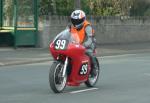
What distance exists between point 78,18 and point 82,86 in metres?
1.79

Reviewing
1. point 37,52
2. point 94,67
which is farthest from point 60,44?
point 37,52

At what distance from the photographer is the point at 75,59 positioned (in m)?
11.3

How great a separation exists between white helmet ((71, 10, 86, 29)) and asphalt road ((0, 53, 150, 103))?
1407 millimetres

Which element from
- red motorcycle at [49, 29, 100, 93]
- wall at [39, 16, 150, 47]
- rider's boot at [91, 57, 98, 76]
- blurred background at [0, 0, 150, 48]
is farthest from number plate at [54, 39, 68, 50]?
wall at [39, 16, 150, 47]

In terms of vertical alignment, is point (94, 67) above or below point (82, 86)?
above

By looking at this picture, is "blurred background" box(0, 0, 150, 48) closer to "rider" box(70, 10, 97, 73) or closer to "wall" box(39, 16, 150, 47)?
"wall" box(39, 16, 150, 47)

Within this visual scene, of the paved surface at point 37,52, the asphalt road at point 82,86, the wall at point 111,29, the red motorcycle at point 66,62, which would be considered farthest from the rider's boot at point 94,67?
the wall at point 111,29

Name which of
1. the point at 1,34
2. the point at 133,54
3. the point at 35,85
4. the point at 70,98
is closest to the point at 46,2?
the point at 1,34

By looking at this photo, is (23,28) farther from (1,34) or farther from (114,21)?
(114,21)

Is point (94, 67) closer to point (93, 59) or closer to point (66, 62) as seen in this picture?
point (93, 59)

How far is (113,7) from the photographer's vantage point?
29016mm

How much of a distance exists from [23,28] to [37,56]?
3267mm

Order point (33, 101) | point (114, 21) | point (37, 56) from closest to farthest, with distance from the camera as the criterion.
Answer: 1. point (33, 101)
2. point (37, 56)
3. point (114, 21)

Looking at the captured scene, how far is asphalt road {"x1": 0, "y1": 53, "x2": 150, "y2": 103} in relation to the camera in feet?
34.4
